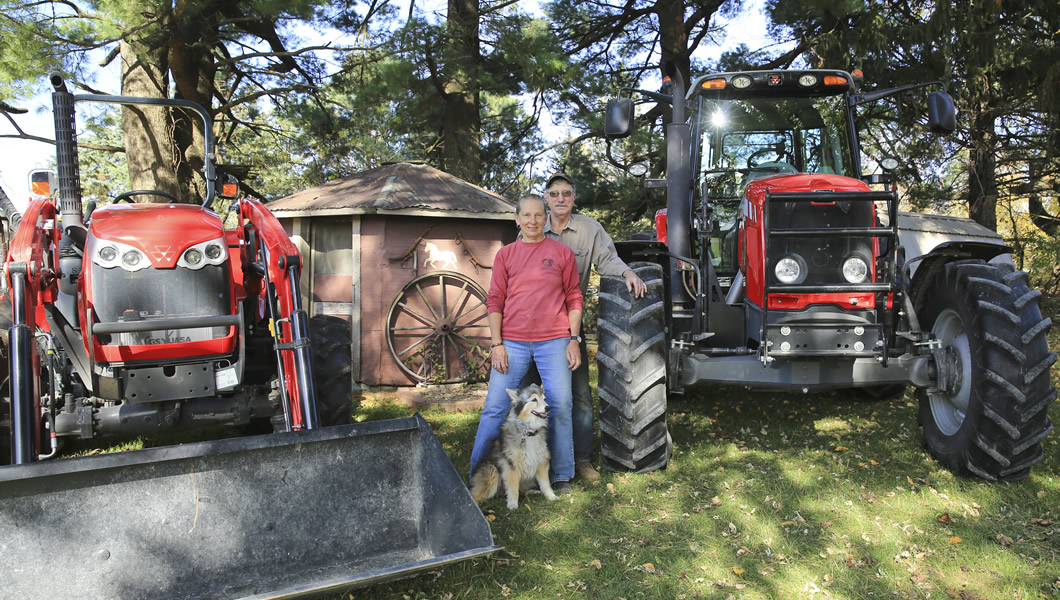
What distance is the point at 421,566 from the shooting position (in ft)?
8.66

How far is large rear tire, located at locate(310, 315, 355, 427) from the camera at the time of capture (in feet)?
15.1

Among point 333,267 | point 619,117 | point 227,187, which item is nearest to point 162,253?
point 227,187

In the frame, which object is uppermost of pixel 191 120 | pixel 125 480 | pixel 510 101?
pixel 510 101

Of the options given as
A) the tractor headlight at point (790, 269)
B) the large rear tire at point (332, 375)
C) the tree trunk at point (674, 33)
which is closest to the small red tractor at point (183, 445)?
the large rear tire at point (332, 375)

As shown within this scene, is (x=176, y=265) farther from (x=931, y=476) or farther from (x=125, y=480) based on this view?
(x=931, y=476)

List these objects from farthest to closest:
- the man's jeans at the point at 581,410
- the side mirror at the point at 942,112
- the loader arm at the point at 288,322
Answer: the side mirror at the point at 942,112 < the man's jeans at the point at 581,410 < the loader arm at the point at 288,322

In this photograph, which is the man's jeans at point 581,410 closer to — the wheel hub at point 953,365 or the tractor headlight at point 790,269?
the tractor headlight at point 790,269

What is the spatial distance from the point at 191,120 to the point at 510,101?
232 inches

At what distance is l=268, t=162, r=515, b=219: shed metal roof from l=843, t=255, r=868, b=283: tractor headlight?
3.86 metres

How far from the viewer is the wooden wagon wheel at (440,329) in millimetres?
7246

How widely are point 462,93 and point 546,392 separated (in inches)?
264

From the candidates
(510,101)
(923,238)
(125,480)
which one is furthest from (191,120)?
(923,238)

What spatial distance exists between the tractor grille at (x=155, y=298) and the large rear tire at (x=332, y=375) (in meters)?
0.92

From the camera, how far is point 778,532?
3.57m
